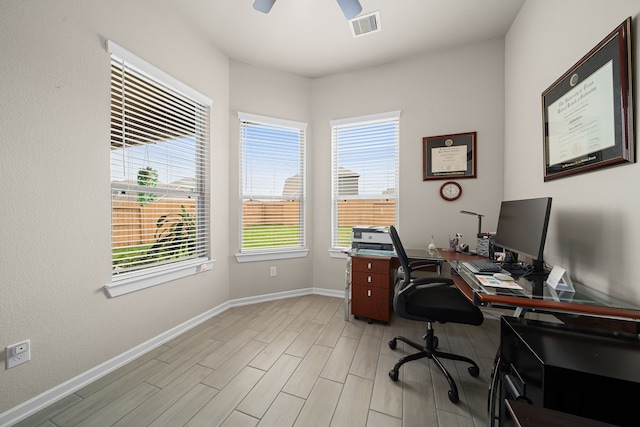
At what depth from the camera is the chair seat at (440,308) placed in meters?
1.53

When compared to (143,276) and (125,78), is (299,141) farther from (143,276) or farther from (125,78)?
(143,276)

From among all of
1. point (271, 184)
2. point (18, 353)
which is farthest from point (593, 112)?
point (18, 353)

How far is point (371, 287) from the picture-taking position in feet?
8.35

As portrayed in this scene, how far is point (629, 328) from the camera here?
1.10 meters

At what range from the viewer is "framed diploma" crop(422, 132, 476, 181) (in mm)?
2674

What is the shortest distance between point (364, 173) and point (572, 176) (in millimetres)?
1965

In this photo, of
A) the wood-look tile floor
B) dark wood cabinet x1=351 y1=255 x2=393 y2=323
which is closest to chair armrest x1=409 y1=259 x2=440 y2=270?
dark wood cabinet x1=351 y1=255 x2=393 y2=323

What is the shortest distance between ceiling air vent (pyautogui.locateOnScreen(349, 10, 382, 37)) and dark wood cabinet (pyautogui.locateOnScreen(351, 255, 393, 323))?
2340mm

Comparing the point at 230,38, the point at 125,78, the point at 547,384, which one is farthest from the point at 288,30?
the point at 547,384

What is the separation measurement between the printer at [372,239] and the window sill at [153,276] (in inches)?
65.7

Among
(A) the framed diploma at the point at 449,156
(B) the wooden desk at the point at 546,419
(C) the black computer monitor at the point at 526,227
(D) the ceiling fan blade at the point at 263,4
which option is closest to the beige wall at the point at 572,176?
(C) the black computer monitor at the point at 526,227

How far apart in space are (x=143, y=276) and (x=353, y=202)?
2405mm

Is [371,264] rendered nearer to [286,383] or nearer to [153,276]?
[286,383]

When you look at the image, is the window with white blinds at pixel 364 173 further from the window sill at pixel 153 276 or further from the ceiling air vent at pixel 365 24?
the window sill at pixel 153 276
